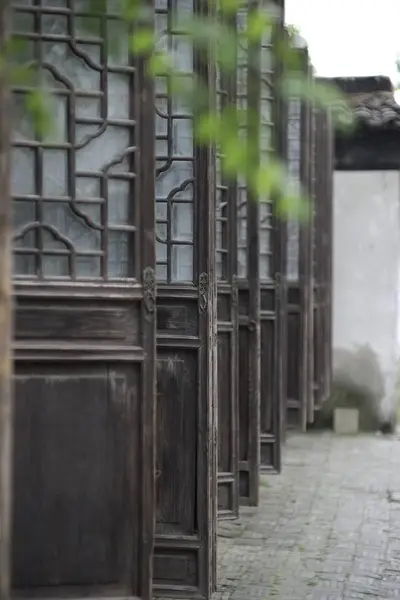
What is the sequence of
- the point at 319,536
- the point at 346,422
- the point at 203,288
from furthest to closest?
the point at 346,422, the point at 319,536, the point at 203,288

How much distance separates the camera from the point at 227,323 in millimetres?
8555

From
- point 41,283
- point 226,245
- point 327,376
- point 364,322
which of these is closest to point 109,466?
point 41,283

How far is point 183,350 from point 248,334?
2808mm

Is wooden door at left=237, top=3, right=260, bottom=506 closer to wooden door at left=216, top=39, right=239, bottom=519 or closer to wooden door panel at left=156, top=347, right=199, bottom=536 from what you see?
wooden door at left=216, top=39, right=239, bottom=519

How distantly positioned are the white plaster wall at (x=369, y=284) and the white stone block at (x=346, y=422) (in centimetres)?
41

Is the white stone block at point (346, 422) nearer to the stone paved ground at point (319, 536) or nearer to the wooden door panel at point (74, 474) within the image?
the stone paved ground at point (319, 536)

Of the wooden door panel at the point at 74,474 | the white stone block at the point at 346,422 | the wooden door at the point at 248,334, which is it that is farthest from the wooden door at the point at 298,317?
the wooden door panel at the point at 74,474

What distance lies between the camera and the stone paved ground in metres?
7.04

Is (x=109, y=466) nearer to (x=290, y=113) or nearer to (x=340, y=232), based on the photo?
(x=290, y=113)

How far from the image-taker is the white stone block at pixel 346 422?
Result: 14.7 m

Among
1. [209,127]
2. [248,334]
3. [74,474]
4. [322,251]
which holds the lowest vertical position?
[74,474]

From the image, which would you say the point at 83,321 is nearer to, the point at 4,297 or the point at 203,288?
the point at 203,288

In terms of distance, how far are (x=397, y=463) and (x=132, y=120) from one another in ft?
25.6

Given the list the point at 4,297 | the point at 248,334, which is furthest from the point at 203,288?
the point at 4,297
